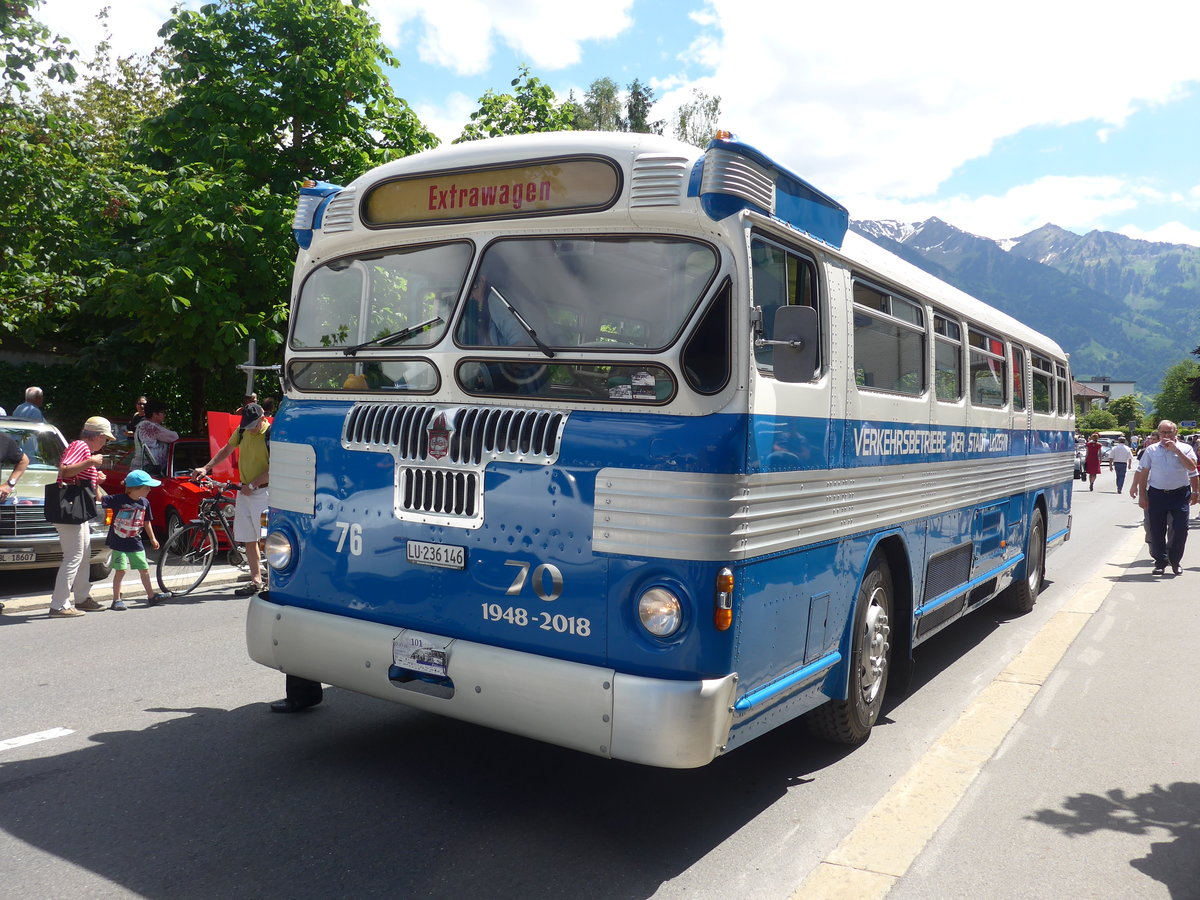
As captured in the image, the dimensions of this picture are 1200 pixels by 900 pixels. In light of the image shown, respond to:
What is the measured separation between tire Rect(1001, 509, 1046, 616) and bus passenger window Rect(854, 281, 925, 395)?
4260mm

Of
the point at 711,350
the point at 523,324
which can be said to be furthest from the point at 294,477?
the point at 711,350

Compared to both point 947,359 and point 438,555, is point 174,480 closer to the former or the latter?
Result: point 438,555

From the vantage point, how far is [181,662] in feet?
22.5

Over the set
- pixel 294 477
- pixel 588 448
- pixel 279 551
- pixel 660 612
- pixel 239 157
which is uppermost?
pixel 239 157

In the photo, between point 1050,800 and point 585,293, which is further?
point 1050,800

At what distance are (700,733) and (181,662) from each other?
181 inches

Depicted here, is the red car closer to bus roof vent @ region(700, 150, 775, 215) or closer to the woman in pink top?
the woman in pink top

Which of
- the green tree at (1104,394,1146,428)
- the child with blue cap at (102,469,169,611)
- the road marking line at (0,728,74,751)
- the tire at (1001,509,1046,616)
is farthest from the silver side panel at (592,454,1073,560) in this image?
the green tree at (1104,394,1146,428)

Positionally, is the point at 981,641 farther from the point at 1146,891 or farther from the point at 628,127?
the point at 628,127

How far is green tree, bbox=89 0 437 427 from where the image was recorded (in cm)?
1450

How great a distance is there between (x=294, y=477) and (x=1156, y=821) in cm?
428

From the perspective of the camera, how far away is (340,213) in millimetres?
4977

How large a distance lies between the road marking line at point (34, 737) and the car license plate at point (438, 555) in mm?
2417

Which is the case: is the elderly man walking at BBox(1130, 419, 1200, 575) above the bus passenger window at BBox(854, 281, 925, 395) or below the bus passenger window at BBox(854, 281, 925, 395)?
below
